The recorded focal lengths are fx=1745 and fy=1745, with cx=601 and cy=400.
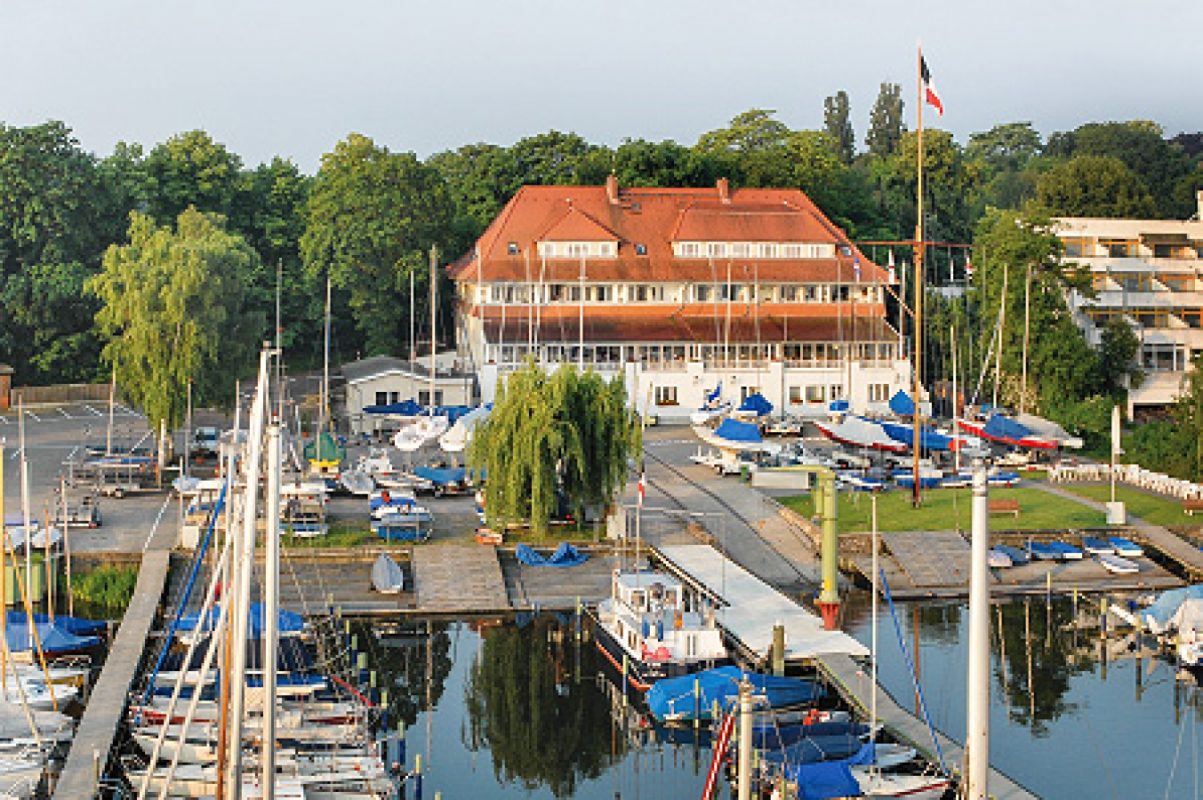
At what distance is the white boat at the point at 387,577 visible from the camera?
4984cm

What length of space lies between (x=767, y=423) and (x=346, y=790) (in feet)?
144

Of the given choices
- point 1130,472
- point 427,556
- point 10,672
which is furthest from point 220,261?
point 1130,472

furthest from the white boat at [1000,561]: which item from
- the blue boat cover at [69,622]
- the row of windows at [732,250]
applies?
the row of windows at [732,250]

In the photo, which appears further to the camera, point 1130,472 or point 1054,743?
point 1130,472

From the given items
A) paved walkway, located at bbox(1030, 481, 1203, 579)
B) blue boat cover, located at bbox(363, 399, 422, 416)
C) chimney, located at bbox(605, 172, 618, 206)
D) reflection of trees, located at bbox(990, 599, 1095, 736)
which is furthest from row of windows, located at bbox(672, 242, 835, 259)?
reflection of trees, located at bbox(990, 599, 1095, 736)

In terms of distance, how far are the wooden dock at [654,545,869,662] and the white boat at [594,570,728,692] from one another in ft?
2.97

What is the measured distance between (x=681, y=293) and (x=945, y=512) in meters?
29.1

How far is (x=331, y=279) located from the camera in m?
89.8

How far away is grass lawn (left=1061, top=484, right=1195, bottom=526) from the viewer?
193 feet

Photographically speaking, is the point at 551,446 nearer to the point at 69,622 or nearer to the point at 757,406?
the point at 69,622

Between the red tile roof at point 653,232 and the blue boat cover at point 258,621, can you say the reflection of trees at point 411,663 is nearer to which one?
the blue boat cover at point 258,621

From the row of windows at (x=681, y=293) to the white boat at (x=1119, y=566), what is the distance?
30686mm

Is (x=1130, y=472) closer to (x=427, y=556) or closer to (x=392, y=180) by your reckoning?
(x=427, y=556)

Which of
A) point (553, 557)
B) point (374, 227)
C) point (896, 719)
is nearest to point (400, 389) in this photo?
point (374, 227)
